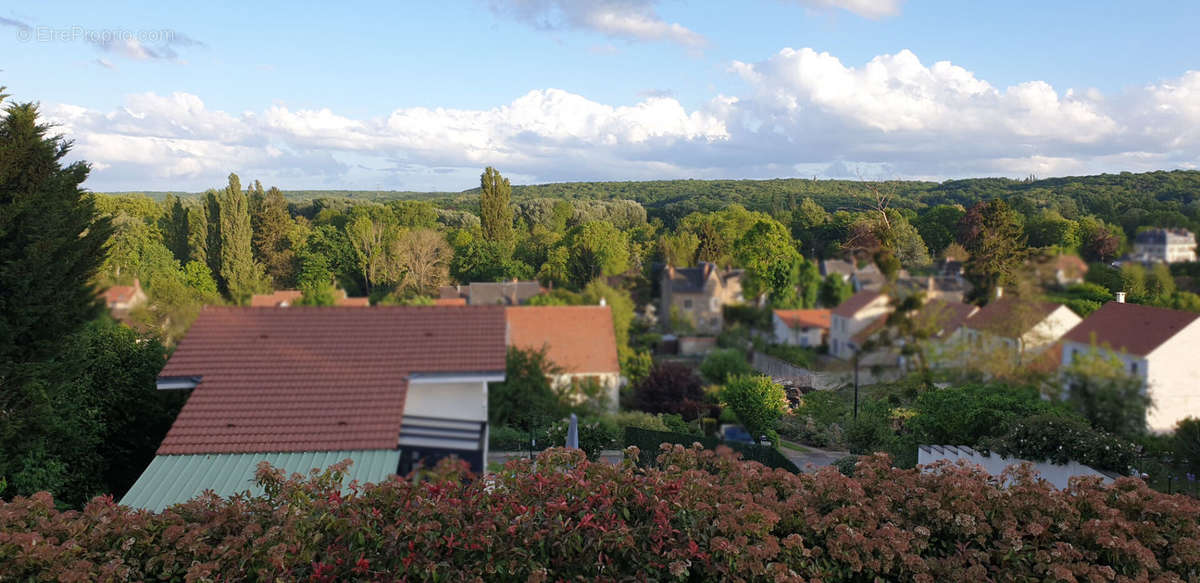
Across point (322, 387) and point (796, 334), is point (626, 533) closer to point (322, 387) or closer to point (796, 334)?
point (796, 334)

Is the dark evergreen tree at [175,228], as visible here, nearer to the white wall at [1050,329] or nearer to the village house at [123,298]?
the village house at [123,298]

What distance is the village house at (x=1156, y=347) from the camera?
297cm

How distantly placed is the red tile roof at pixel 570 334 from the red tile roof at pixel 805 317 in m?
1.70

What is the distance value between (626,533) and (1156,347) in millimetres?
2495

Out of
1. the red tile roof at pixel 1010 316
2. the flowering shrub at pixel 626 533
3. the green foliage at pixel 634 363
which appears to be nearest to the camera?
the flowering shrub at pixel 626 533

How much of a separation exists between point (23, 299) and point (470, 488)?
671cm

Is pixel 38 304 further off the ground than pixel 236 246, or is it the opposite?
pixel 236 246

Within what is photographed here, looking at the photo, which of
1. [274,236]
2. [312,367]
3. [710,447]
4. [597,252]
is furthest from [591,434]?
[274,236]

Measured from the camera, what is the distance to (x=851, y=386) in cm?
373

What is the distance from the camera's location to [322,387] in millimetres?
5562

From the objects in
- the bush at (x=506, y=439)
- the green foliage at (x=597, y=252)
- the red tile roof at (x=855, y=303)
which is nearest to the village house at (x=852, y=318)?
the red tile roof at (x=855, y=303)

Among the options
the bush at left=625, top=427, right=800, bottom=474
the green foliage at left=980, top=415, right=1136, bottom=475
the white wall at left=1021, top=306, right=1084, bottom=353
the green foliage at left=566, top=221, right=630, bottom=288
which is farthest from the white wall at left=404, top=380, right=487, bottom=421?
the white wall at left=1021, top=306, right=1084, bottom=353

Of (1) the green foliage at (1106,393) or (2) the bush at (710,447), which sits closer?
(1) the green foliage at (1106,393)

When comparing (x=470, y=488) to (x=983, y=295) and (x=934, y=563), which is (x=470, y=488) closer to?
(x=934, y=563)
